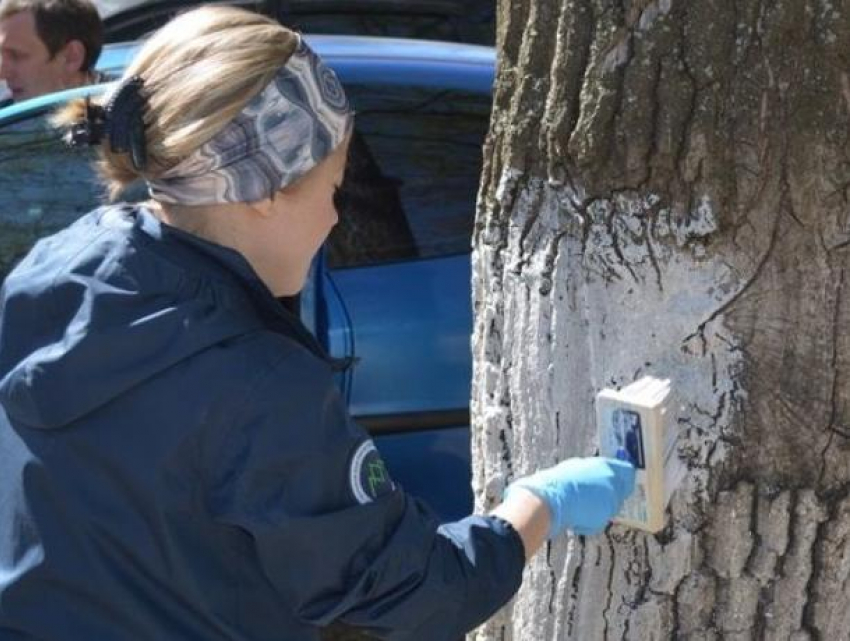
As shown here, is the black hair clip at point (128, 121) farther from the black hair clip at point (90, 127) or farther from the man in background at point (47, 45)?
the man in background at point (47, 45)

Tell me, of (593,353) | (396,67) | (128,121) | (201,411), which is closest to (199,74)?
(128,121)

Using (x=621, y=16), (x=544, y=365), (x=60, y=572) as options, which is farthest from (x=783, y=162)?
(x=60, y=572)

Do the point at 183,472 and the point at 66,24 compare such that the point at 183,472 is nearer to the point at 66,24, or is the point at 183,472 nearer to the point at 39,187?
the point at 39,187

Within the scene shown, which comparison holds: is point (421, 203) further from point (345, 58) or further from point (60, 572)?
point (60, 572)

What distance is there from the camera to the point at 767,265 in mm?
2133

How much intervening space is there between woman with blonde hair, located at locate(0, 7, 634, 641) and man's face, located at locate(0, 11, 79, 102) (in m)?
3.06

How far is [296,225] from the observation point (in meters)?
1.98

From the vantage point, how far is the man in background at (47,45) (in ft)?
16.2

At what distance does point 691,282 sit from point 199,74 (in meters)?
0.70

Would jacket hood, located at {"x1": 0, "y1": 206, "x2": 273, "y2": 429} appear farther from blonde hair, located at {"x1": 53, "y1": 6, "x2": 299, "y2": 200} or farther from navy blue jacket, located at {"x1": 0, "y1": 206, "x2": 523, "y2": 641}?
blonde hair, located at {"x1": 53, "y1": 6, "x2": 299, "y2": 200}

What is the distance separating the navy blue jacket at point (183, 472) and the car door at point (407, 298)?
160cm

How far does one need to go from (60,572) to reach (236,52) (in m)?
0.61

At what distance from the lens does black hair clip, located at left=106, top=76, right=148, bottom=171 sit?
74.4 inches

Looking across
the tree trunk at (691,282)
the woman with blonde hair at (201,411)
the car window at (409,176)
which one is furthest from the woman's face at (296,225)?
the car window at (409,176)
